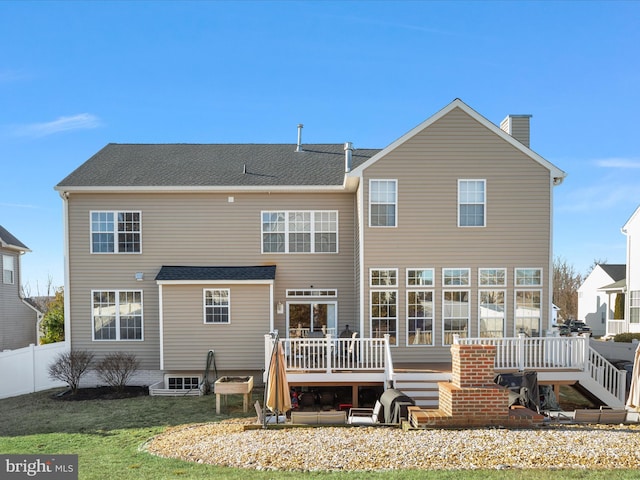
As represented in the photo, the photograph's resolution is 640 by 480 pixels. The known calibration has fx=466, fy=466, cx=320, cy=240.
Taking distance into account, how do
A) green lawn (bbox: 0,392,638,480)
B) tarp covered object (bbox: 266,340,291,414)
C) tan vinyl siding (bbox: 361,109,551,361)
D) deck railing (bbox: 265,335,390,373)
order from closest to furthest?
green lawn (bbox: 0,392,638,480) < tarp covered object (bbox: 266,340,291,414) < deck railing (bbox: 265,335,390,373) < tan vinyl siding (bbox: 361,109,551,361)

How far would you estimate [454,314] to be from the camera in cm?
1462

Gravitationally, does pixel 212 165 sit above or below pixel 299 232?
above

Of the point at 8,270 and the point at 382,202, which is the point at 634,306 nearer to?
the point at 382,202

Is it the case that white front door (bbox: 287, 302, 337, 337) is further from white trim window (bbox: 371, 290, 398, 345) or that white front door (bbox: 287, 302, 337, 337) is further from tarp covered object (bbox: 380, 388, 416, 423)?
tarp covered object (bbox: 380, 388, 416, 423)

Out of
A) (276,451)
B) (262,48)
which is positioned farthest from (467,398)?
(262,48)

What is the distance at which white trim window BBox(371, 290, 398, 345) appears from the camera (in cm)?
1453

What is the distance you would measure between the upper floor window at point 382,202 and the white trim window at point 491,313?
3694 mm

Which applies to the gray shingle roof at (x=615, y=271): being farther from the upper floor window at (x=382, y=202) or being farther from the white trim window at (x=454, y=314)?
the upper floor window at (x=382, y=202)

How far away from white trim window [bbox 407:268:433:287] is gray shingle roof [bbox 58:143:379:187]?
425 cm

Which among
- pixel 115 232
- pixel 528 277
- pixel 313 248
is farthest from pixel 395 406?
pixel 115 232

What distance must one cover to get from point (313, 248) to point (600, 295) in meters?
29.6

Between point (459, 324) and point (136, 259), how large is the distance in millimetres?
11237

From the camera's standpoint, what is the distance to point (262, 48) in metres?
16.9

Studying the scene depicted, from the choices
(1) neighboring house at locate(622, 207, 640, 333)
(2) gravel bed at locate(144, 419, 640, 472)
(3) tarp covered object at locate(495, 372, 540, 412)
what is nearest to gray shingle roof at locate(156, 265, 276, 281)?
(2) gravel bed at locate(144, 419, 640, 472)
